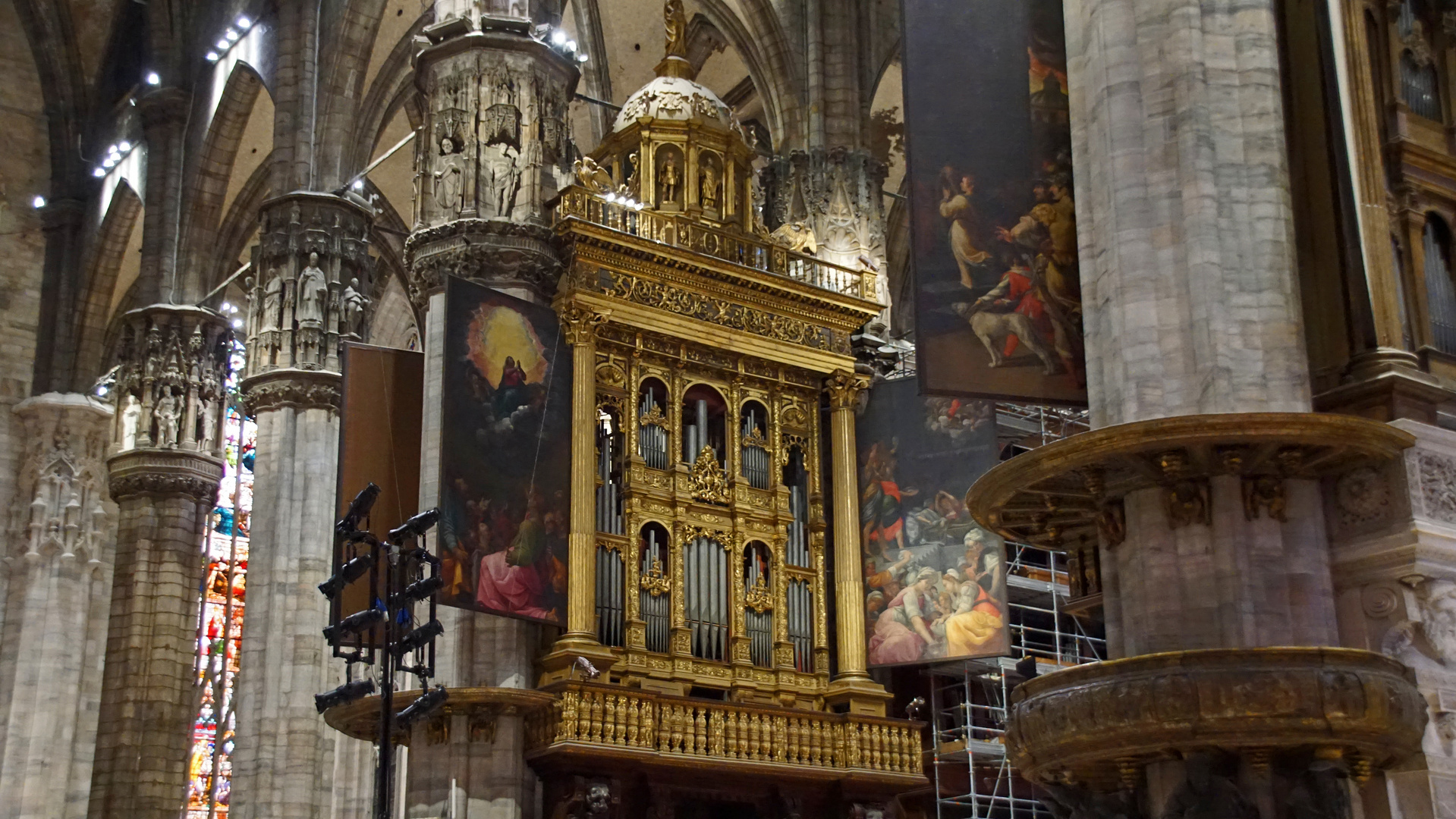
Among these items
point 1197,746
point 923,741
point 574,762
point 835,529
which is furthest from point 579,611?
point 1197,746

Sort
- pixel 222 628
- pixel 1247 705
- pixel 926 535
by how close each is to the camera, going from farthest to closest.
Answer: pixel 222 628, pixel 926 535, pixel 1247 705

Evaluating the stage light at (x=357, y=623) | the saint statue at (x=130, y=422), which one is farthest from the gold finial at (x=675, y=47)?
the stage light at (x=357, y=623)

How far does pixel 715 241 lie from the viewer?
63.2 ft

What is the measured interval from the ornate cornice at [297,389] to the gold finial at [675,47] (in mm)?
5834

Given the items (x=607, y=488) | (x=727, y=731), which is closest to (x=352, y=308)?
(x=607, y=488)

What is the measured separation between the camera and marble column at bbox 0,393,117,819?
24.0m

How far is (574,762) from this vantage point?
15.8 m

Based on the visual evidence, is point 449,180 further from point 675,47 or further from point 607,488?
point 675,47

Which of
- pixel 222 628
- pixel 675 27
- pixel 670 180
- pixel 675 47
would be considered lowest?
pixel 222 628

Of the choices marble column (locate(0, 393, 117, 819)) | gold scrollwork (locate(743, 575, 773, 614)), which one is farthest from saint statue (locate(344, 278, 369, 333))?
gold scrollwork (locate(743, 575, 773, 614))

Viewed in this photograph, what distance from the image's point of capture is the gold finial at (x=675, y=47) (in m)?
20.7

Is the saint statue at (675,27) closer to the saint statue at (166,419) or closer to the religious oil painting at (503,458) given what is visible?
the religious oil painting at (503,458)

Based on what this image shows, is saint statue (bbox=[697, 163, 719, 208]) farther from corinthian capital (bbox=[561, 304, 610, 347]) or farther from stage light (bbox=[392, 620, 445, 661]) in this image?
stage light (bbox=[392, 620, 445, 661])

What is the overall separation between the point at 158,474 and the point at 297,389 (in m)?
5.14
